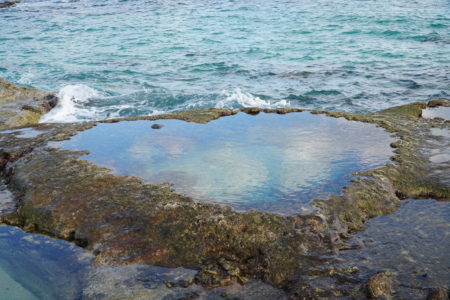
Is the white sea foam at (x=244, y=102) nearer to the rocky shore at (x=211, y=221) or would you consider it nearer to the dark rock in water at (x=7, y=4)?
the rocky shore at (x=211, y=221)

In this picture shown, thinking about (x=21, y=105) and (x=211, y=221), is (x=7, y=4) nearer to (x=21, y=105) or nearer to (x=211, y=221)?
(x=21, y=105)

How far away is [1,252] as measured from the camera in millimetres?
3211

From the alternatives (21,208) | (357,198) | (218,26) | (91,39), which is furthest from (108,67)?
(357,198)

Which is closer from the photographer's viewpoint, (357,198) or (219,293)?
(219,293)

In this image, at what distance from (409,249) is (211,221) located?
4.31 feet

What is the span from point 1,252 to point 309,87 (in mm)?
7766

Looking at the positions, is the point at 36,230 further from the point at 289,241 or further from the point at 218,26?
the point at 218,26

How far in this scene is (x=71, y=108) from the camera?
8078mm

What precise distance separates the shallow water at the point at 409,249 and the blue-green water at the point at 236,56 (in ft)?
18.1

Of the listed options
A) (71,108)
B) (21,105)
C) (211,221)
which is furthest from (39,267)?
(71,108)

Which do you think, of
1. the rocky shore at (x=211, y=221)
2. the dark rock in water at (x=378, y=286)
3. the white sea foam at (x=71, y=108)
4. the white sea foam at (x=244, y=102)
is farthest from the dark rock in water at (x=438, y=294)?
the white sea foam at (x=244, y=102)

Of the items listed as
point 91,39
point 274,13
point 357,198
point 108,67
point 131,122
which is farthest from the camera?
point 274,13

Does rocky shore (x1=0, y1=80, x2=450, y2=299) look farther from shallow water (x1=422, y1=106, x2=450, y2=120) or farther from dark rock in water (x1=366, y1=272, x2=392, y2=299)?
shallow water (x1=422, y1=106, x2=450, y2=120)

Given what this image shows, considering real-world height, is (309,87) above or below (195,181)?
below
